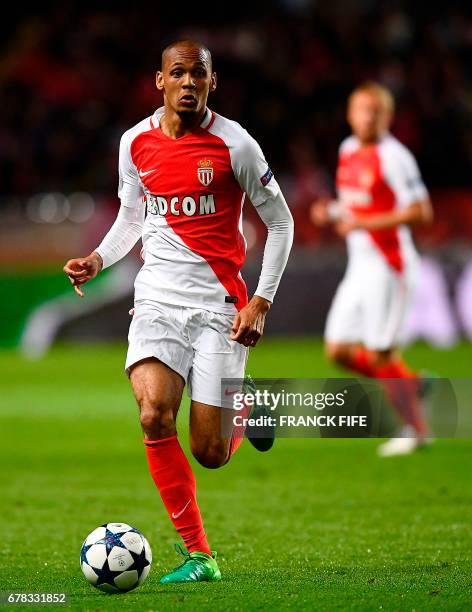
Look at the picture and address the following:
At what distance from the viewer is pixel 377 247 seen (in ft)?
28.8

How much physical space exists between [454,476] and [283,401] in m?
3.11

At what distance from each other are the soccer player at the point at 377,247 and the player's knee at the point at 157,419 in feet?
13.1

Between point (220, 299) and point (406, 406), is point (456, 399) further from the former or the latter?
point (406, 406)

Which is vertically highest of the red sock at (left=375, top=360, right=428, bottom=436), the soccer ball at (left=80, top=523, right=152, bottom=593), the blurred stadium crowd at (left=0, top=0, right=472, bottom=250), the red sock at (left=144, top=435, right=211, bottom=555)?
the blurred stadium crowd at (left=0, top=0, right=472, bottom=250)

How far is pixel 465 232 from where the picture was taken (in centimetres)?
1594

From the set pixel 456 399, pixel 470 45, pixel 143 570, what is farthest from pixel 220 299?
pixel 470 45

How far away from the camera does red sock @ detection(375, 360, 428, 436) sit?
840 centimetres

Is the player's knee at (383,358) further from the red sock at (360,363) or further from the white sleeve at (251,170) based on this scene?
the white sleeve at (251,170)

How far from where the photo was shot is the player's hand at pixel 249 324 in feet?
15.3

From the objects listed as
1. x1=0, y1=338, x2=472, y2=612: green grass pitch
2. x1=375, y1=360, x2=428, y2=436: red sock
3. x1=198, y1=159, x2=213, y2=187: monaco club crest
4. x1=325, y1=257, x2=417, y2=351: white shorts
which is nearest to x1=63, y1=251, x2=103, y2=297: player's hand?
x1=198, y1=159, x2=213, y2=187: monaco club crest

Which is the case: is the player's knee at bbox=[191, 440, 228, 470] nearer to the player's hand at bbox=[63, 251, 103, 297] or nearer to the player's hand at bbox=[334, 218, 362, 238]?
the player's hand at bbox=[63, 251, 103, 297]

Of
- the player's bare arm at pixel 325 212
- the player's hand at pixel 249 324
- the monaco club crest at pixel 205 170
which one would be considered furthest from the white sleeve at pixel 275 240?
the player's bare arm at pixel 325 212

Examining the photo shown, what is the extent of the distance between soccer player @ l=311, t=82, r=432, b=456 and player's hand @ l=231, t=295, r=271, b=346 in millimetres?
3821

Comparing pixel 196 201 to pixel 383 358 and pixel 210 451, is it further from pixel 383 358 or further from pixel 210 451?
pixel 383 358
